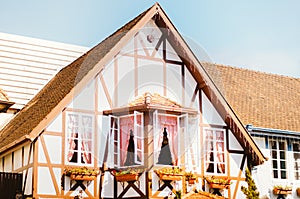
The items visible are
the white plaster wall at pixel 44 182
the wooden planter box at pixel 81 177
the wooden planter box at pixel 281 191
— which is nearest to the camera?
the white plaster wall at pixel 44 182

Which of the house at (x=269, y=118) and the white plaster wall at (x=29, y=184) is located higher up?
the house at (x=269, y=118)

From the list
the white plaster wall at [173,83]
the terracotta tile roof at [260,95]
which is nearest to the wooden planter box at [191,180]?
the white plaster wall at [173,83]

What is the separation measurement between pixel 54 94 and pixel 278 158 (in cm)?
851

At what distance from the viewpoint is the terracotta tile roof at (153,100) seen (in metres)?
20.1

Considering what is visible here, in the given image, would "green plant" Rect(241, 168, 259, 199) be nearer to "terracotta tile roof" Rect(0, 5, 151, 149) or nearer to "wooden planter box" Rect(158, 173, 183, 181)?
"wooden planter box" Rect(158, 173, 183, 181)

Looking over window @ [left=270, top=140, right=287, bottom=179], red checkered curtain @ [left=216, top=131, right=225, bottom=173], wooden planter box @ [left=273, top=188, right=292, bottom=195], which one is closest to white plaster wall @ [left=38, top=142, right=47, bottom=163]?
red checkered curtain @ [left=216, top=131, right=225, bottom=173]

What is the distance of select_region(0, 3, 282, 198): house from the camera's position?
19.1 meters

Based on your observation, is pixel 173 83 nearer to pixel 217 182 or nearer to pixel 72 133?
pixel 217 182

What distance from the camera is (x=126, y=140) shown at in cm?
2009

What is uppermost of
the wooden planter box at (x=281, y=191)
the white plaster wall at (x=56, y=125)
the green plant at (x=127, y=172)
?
the white plaster wall at (x=56, y=125)

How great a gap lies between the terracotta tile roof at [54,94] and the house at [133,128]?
0.05 meters

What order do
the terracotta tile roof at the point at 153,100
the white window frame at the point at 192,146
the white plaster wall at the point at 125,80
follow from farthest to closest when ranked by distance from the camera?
the white window frame at the point at 192,146
the white plaster wall at the point at 125,80
the terracotta tile roof at the point at 153,100

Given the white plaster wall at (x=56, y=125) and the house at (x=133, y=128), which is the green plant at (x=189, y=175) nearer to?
the house at (x=133, y=128)

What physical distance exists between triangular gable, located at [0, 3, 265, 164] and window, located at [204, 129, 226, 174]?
21.6 inches
